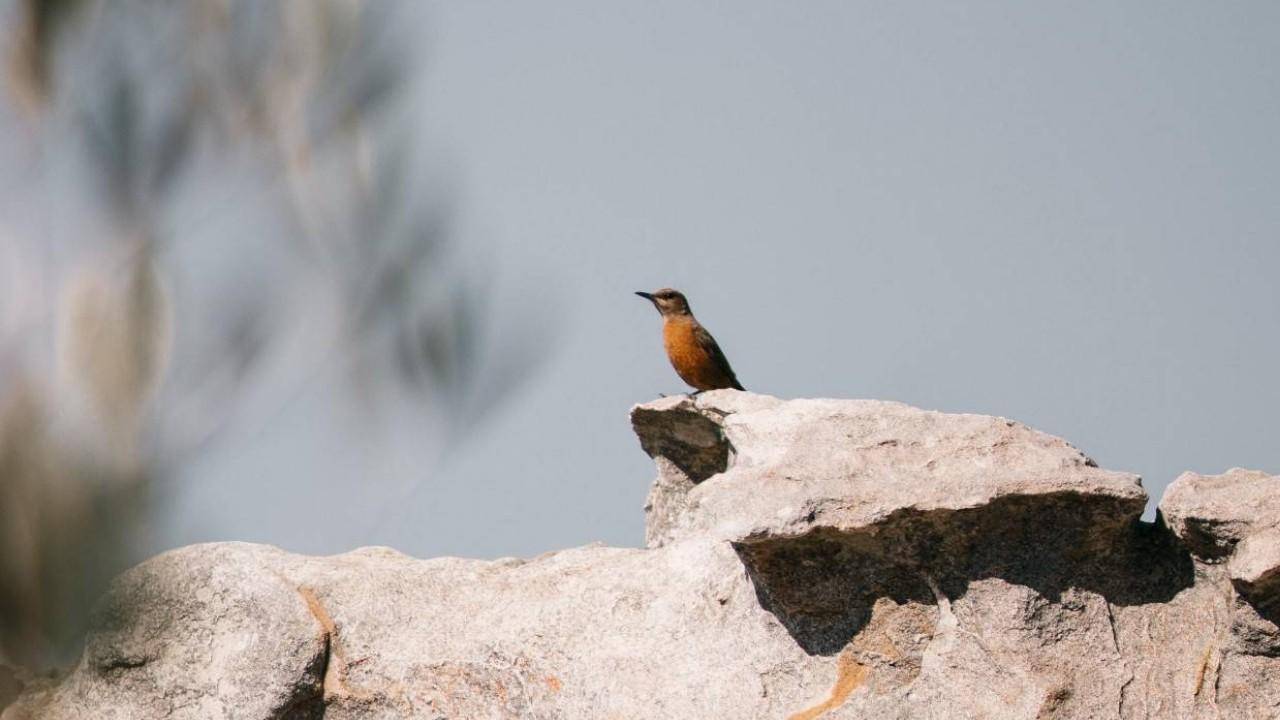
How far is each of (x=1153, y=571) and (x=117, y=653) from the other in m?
3.47

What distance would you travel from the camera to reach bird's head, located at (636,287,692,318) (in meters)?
8.61

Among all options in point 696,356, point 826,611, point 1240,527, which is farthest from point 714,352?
point 1240,527

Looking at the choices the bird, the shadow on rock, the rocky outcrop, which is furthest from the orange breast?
the shadow on rock

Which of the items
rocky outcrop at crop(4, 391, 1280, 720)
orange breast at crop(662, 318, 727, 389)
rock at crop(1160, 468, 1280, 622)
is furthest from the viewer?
orange breast at crop(662, 318, 727, 389)

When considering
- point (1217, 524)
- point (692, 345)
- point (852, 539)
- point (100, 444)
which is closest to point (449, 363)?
point (100, 444)

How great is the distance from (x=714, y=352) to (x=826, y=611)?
11.4 feet

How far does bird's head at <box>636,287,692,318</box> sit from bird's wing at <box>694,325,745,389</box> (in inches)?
12.9

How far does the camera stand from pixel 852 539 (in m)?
4.76

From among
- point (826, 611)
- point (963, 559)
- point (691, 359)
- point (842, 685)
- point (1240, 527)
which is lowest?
point (842, 685)

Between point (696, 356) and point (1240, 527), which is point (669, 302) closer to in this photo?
point (696, 356)

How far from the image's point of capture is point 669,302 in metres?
8.66

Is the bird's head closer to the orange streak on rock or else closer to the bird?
the bird

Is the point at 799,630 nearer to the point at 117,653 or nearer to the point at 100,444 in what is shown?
the point at 117,653

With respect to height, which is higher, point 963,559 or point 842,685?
point 963,559
